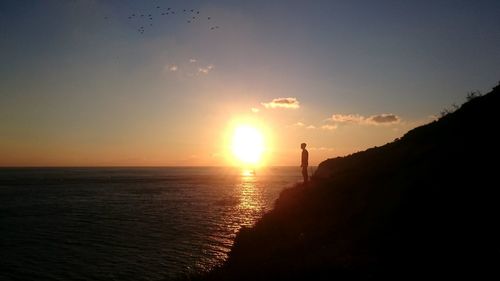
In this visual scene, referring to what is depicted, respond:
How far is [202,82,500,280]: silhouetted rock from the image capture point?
1132 cm

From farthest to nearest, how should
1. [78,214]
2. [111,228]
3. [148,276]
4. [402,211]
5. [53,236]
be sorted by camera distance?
[78,214], [111,228], [53,236], [148,276], [402,211]

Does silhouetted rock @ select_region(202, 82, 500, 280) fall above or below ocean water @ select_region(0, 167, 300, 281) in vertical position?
above

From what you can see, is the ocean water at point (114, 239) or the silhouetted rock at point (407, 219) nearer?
the silhouetted rock at point (407, 219)

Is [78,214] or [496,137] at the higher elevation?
[496,137]

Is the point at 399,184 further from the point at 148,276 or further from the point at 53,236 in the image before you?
the point at 53,236

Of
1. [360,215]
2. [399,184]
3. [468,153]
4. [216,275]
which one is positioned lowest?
[216,275]

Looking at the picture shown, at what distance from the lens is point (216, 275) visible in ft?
48.1

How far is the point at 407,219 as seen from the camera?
45.6 feet

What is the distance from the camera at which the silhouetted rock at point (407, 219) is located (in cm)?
1132

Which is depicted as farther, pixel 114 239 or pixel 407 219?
pixel 114 239

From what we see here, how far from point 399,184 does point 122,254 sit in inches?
782

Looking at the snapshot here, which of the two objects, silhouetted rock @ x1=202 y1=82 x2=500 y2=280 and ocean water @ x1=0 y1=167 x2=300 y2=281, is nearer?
silhouetted rock @ x1=202 y1=82 x2=500 y2=280

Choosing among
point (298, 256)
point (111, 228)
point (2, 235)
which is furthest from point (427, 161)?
point (2, 235)

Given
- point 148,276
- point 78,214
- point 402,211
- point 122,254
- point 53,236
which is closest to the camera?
point 402,211
